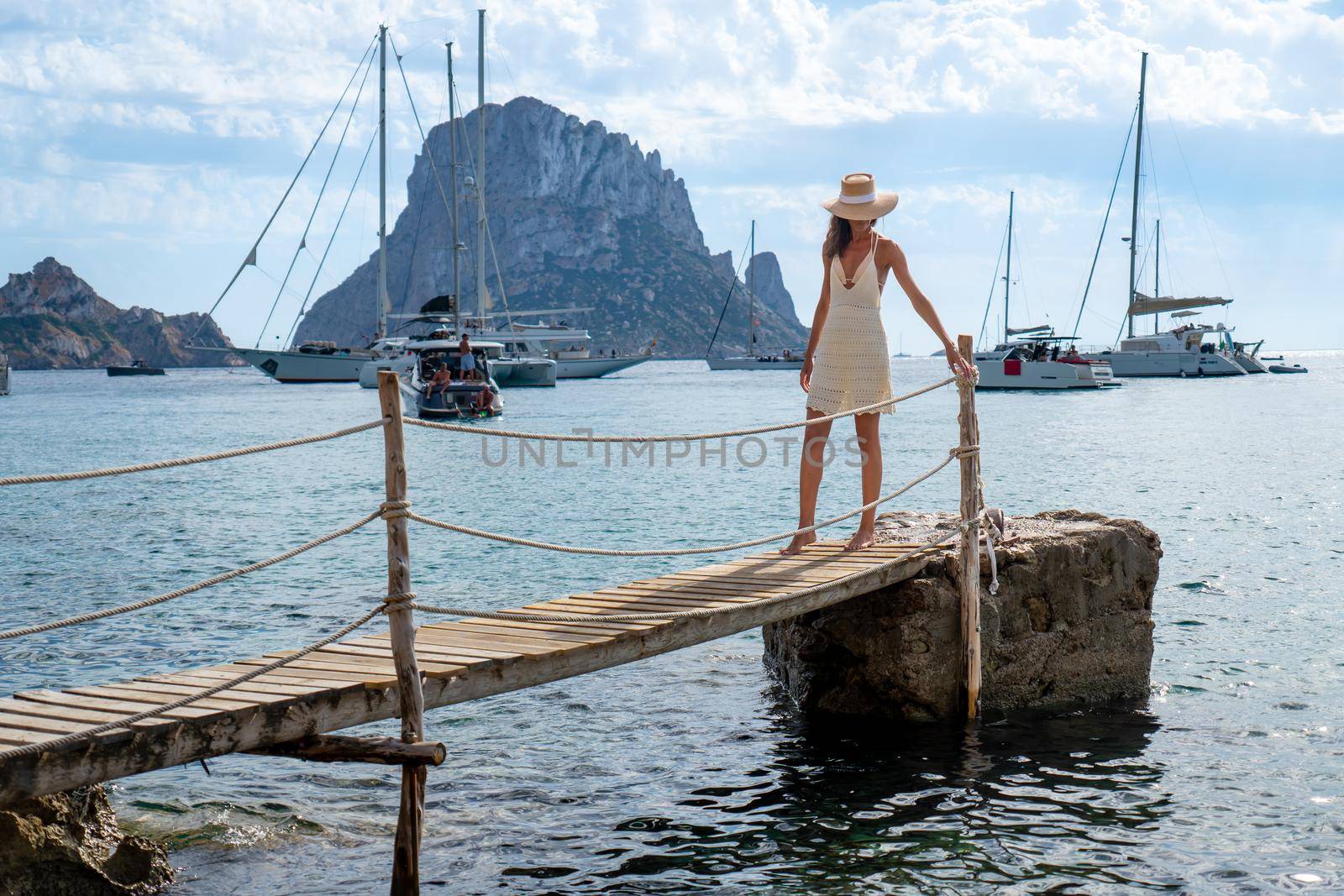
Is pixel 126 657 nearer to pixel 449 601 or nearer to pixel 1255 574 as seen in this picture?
pixel 449 601

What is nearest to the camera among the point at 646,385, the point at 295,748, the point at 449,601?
the point at 295,748

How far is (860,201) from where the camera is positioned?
22.5 feet

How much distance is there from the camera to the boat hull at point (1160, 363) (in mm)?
79938

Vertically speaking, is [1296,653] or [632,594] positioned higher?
[632,594]

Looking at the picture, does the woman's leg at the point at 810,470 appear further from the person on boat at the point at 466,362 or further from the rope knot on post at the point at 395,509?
the person on boat at the point at 466,362

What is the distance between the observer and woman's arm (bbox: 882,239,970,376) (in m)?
6.93

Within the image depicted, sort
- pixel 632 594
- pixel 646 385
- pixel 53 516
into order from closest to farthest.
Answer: pixel 632 594 → pixel 53 516 → pixel 646 385

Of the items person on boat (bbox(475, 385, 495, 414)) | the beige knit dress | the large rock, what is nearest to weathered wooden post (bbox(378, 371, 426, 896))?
the beige knit dress

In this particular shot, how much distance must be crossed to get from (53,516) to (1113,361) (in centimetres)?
7272

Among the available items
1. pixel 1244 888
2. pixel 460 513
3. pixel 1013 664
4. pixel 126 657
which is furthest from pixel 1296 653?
pixel 460 513

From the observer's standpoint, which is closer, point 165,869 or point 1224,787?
point 165,869

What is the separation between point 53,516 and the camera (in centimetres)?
1900

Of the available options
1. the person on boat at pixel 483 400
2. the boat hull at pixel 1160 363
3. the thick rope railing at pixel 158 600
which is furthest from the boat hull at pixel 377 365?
the thick rope railing at pixel 158 600

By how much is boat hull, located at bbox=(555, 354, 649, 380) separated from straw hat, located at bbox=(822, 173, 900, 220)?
264ft
